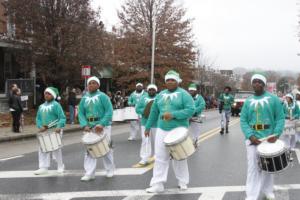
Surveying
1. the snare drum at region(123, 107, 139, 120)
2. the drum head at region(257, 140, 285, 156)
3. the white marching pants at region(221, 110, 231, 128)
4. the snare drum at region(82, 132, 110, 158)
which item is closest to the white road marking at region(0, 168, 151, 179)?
the snare drum at region(82, 132, 110, 158)

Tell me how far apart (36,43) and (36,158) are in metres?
13.6

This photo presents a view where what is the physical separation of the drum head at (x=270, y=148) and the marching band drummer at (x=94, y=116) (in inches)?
130

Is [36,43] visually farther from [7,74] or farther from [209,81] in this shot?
[209,81]

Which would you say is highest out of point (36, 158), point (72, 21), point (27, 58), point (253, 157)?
point (72, 21)

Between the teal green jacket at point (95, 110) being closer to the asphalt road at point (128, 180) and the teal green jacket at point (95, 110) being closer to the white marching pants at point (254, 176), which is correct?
the asphalt road at point (128, 180)

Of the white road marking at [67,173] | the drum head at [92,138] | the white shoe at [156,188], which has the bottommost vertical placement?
the white road marking at [67,173]

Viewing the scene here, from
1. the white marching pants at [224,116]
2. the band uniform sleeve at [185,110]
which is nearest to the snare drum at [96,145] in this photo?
the band uniform sleeve at [185,110]

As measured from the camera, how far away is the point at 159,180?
7.61 m

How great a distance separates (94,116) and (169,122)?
6.10 ft

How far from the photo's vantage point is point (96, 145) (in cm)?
851

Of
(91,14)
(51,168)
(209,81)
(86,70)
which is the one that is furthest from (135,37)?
(209,81)

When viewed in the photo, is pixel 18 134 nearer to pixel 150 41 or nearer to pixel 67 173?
pixel 67 173

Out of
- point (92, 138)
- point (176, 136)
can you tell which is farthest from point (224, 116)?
point (176, 136)

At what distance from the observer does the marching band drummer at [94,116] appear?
29.0 feet
